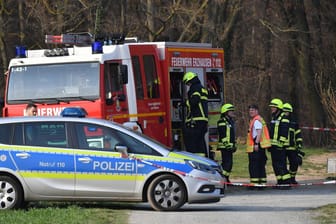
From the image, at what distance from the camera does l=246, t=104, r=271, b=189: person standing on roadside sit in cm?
1794

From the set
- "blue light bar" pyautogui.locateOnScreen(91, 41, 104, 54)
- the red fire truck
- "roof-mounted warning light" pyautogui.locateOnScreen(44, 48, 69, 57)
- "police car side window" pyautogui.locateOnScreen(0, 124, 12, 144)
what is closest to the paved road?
the red fire truck

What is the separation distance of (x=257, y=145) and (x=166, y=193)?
489 centimetres

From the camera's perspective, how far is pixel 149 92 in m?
17.1

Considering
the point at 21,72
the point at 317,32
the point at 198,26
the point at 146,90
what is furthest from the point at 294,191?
the point at 317,32

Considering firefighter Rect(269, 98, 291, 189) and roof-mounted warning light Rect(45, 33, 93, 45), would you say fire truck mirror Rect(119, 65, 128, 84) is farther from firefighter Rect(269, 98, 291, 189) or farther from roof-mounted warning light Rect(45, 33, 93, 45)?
firefighter Rect(269, 98, 291, 189)

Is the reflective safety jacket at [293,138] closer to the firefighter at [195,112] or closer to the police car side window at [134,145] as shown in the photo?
the firefighter at [195,112]

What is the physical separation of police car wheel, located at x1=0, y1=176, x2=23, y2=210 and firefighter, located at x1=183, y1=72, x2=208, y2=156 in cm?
468

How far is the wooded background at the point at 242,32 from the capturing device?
32.7 meters

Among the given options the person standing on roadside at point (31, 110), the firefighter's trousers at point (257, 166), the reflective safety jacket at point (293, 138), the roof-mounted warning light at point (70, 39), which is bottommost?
the firefighter's trousers at point (257, 166)

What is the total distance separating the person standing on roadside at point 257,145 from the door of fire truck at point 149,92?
1.82 metres

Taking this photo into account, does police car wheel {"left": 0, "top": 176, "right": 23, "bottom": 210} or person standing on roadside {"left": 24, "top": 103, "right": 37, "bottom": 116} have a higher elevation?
person standing on roadside {"left": 24, "top": 103, "right": 37, "bottom": 116}

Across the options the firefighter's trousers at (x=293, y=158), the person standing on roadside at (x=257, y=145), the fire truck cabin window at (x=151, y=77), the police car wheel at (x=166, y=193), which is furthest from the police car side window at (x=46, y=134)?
the firefighter's trousers at (x=293, y=158)

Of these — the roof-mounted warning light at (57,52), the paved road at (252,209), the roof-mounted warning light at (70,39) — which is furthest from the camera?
the roof-mounted warning light at (70,39)

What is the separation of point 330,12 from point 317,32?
1.11 metres
